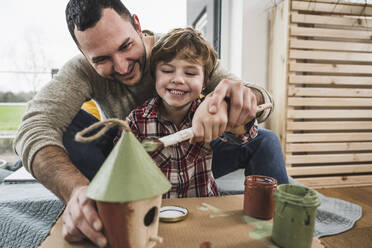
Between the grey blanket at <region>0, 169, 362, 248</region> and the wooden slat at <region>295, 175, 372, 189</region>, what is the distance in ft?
1.26

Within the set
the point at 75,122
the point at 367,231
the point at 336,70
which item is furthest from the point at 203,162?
the point at 336,70

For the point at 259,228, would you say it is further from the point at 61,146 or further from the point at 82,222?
the point at 61,146

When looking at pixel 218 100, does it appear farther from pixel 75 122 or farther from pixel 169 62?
pixel 75 122

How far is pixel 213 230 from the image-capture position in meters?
0.65

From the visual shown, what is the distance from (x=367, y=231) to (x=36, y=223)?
169cm

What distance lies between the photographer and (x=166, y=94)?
1047 mm

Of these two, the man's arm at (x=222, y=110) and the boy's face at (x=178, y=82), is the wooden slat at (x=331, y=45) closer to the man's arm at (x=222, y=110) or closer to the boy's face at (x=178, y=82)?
the boy's face at (x=178, y=82)

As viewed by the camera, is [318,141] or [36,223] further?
[318,141]

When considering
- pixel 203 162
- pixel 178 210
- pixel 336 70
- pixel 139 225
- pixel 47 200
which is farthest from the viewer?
pixel 336 70

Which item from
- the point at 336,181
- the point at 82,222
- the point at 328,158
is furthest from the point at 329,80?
the point at 82,222

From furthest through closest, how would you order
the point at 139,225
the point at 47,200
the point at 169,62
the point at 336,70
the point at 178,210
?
1. the point at 336,70
2. the point at 47,200
3. the point at 169,62
4. the point at 178,210
5. the point at 139,225

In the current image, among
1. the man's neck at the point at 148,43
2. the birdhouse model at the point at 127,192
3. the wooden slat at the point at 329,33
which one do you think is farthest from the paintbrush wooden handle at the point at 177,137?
the wooden slat at the point at 329,33

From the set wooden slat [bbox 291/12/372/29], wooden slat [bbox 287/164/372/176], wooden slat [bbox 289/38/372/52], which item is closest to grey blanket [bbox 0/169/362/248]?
wooden slat [bbox 287/164/372/176]

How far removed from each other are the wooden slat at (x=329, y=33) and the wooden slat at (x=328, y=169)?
1091 millimetres
